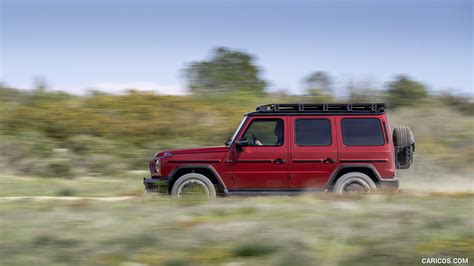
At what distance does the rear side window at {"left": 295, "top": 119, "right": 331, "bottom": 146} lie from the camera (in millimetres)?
10000

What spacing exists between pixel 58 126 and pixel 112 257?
43.3 ft

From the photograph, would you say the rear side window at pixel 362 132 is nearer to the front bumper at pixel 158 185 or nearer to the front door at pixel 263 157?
the front door at pixel 263 157

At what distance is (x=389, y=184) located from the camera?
9.87 meters

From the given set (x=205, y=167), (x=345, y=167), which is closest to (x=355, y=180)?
(x=345, y=167)

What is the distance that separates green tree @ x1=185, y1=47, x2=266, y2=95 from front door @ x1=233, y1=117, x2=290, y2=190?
42.1 ft

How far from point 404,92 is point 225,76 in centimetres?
704

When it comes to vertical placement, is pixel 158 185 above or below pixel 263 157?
below

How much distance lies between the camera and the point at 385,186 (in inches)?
389

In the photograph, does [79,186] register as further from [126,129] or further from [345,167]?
[345,167]

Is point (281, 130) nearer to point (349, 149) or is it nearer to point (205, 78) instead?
point (349, 149)

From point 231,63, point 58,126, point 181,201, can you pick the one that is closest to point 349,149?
point 181,201

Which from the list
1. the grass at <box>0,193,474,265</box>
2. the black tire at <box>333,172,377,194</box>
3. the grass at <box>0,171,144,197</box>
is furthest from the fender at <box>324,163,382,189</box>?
the grass at <box>0,171,144,197</box>

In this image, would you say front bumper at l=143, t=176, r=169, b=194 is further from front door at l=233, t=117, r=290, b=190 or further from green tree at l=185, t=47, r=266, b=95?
green tree at l=185, t=47, r=266, b=95

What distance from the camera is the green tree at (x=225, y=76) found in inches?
924
